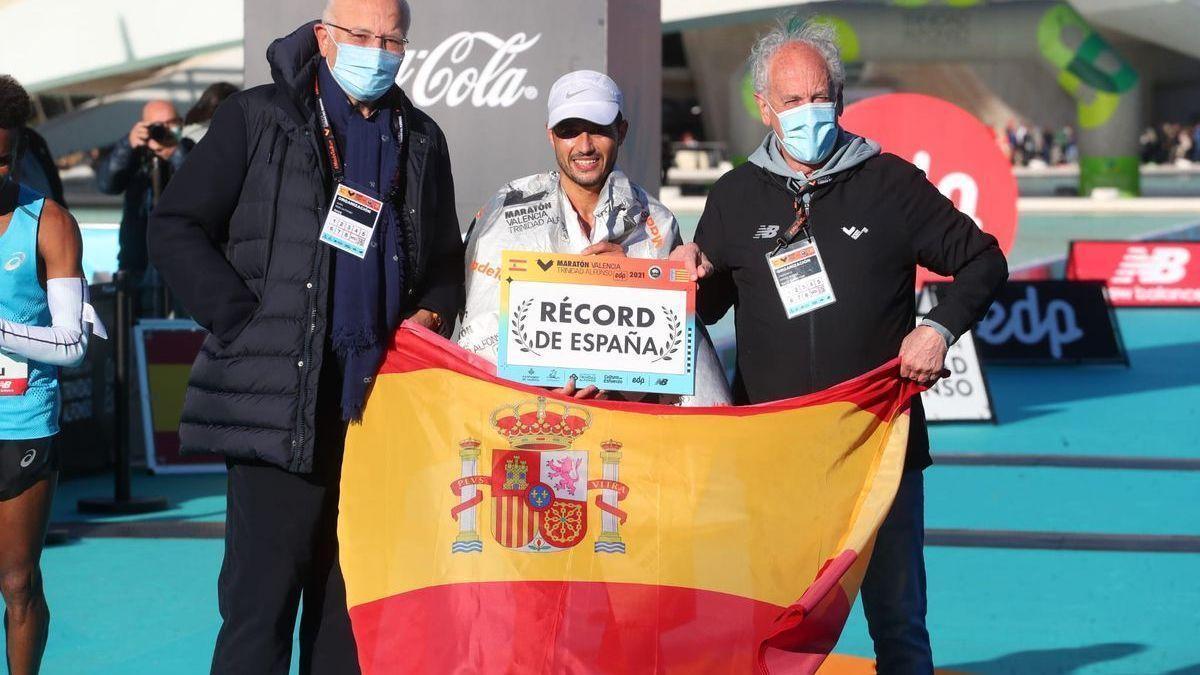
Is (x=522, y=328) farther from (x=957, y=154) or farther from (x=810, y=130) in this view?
(x=957, y=154)

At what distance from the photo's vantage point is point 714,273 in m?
4.49

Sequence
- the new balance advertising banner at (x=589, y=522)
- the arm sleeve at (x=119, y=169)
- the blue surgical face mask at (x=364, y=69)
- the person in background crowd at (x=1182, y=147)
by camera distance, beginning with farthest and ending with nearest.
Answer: the person in background crowd at (x=1182, y=147), the arm sleeve at (x=119, y=169), the new balance advertising banner at (x=589, y=522), the blue surgical face mask at (x=364, y=69)

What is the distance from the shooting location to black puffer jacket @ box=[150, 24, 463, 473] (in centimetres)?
391

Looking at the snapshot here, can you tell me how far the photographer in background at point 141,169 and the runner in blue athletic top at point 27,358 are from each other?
19.1ft

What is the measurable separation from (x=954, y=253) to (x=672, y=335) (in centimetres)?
79

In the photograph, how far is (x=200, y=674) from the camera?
5.80 meters

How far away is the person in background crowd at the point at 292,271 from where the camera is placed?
3.93 m

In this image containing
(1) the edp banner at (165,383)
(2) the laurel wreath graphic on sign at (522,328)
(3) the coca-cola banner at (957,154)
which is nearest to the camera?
(2) the laurel wreath graphic on sign at (522,328)

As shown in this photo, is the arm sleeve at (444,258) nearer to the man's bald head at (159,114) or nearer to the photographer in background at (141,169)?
the photographer in background at (141,169)

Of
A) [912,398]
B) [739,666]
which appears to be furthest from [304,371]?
[912,398]

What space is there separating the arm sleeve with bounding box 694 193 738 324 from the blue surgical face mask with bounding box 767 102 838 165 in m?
0.29

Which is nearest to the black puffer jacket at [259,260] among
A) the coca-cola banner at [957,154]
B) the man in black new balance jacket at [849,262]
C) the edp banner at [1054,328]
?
the man in black new balance jacket at [849,262]

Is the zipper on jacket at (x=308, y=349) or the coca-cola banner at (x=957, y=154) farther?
the coca-cola banner at (x=957, y=154)

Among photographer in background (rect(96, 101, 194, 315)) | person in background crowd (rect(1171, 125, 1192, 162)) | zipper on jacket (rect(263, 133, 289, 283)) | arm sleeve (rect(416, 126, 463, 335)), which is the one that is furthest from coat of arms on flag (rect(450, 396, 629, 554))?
person in background crowd (rect(1171, 125, 1192, 162))
